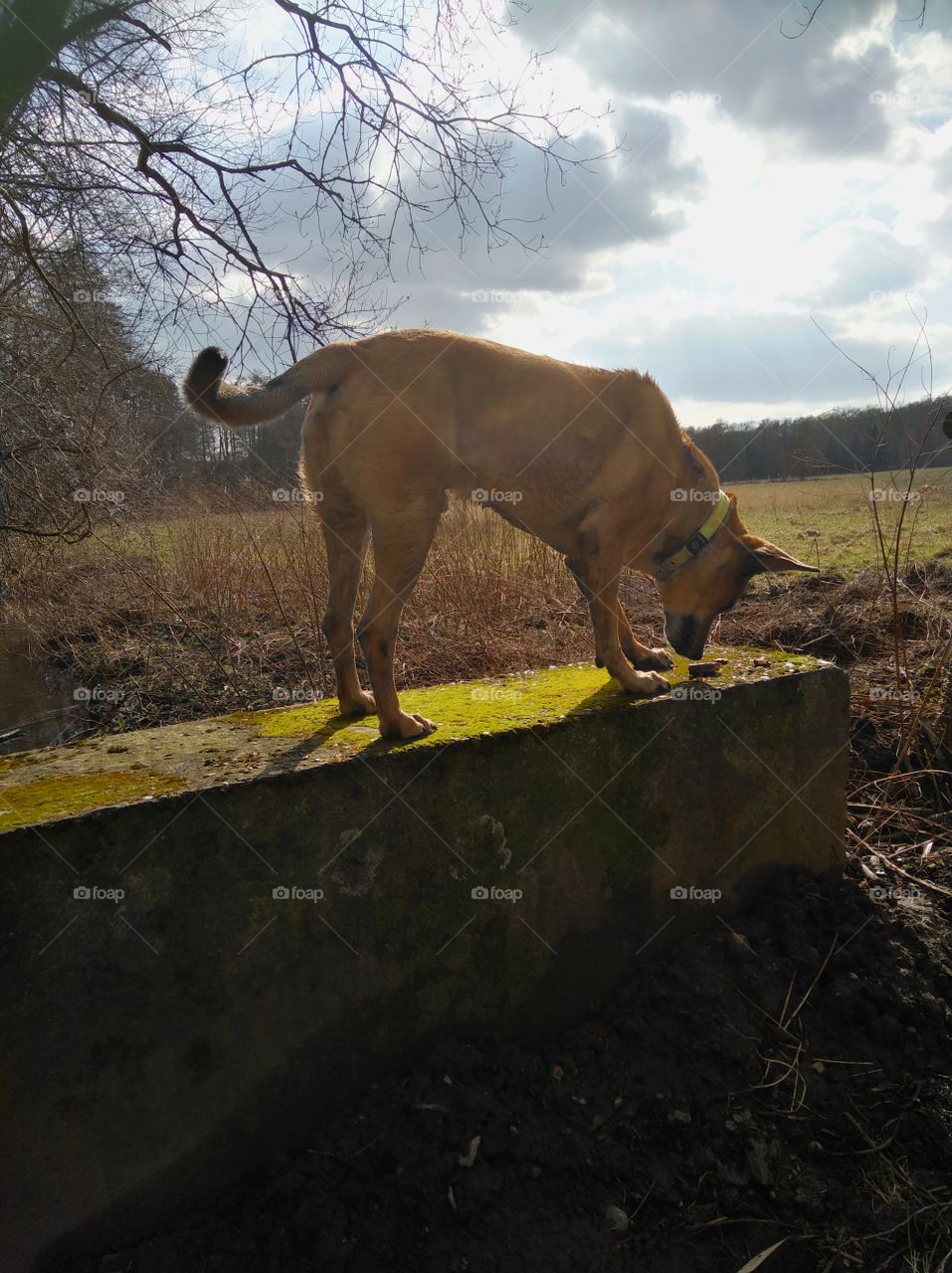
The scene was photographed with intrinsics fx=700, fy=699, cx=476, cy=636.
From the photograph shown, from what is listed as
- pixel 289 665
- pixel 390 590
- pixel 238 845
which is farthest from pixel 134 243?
pixel 238 845

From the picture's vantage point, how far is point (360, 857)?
2.21 metres

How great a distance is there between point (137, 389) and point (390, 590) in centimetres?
593

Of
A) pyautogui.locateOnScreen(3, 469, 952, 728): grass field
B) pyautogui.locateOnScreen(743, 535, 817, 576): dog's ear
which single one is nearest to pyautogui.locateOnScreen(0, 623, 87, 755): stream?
pyautogui.locateOnScreen(3, 469, 952, 728): grass field

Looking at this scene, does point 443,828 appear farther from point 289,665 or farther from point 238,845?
point 289,665

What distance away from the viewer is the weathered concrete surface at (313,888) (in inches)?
71.5
